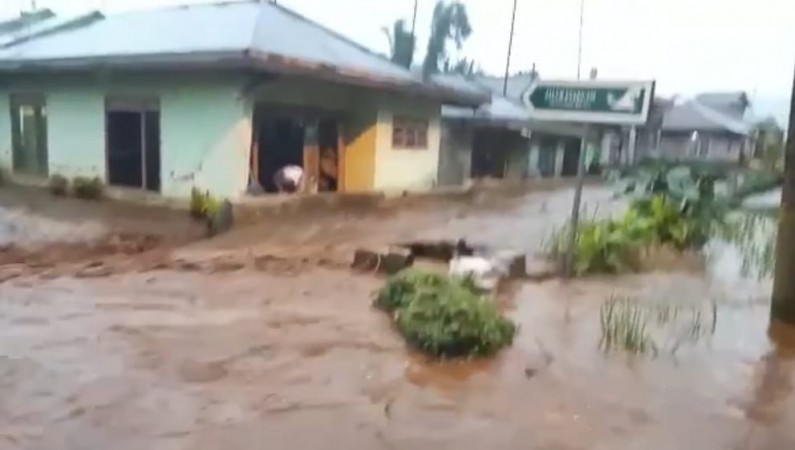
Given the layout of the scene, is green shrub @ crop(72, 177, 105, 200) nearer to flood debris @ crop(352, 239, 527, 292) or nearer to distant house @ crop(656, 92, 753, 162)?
flood debris @ crop(352, 239, 527, 292)

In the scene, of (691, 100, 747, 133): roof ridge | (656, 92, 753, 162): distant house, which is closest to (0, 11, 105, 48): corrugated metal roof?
(656, 92, 753, 162): distant house

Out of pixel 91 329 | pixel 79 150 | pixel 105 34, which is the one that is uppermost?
pixel 105 34

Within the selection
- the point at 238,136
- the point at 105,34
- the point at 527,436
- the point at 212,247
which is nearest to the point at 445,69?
the point at 105,34

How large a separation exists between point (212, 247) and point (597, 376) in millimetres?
5990

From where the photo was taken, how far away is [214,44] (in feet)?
39.1

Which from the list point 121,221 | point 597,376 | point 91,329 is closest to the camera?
point 597,376

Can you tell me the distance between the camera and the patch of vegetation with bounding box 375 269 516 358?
517cm

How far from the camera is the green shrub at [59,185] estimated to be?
13512 mm

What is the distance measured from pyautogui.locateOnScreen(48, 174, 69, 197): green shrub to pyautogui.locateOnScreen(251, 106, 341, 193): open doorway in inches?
143

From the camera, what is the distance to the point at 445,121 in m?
20.1

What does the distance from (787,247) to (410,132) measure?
1091 cm

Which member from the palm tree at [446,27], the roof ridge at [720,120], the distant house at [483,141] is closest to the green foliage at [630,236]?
the distant house at [483,141]

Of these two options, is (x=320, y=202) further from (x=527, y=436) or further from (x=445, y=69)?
(x=445, y=69)

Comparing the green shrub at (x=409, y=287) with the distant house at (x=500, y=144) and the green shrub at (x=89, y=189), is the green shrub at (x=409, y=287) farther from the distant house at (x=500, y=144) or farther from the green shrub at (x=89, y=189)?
the distant house at (x=500, y=144)
